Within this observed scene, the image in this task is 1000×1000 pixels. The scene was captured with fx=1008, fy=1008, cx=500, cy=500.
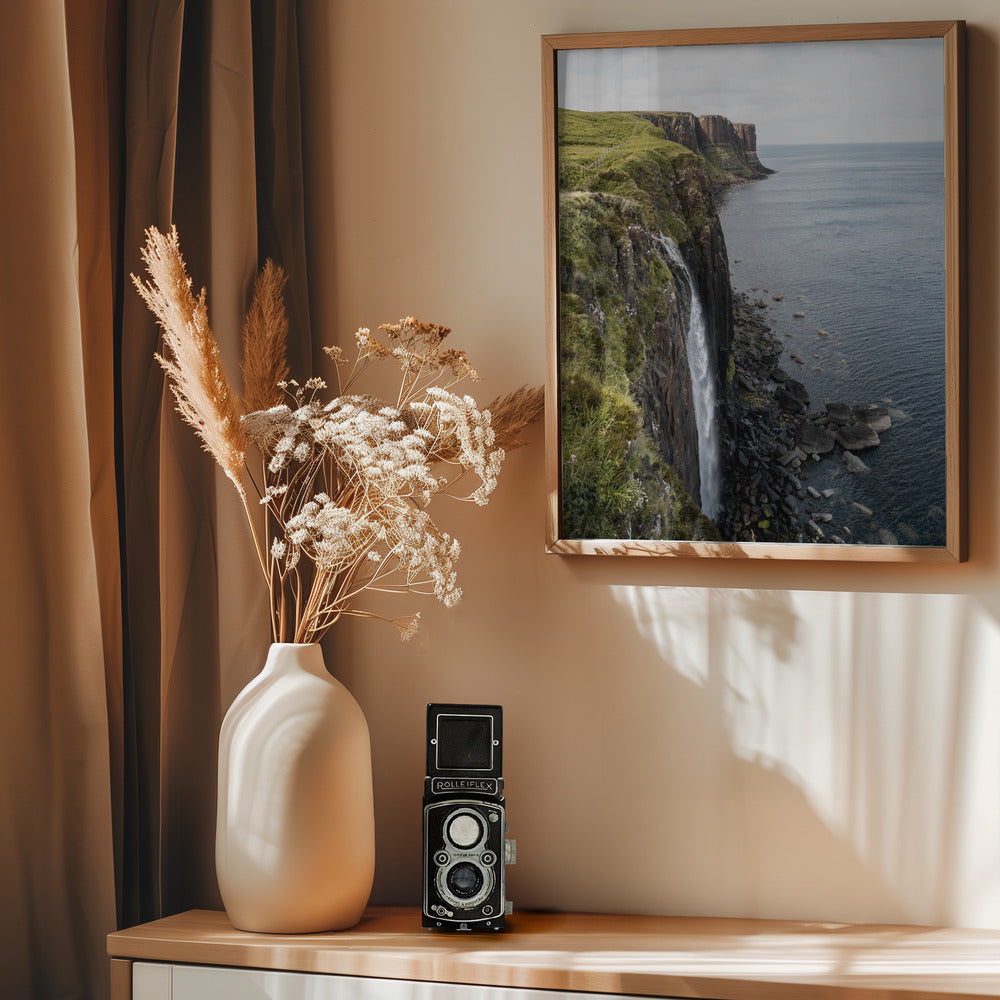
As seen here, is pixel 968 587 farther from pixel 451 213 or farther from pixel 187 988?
pixel 187 988

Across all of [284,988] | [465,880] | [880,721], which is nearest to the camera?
[284,988]

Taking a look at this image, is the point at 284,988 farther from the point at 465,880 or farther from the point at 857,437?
the point at 857,437

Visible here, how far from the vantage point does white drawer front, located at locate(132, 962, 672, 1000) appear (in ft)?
4.50

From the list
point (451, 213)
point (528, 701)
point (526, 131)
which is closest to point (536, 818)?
point (528, 701)

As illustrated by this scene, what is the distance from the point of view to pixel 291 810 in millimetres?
1456

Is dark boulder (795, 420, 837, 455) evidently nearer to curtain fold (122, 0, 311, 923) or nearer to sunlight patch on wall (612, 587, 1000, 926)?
sunlight patch on wall (612, 587, 1000, 926)

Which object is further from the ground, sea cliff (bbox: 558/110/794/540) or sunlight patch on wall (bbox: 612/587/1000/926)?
sea cliff (bbox: 558/110/794/540)

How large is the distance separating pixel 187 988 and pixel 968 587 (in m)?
1.34

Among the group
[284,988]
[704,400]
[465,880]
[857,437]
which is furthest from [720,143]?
[284,988]

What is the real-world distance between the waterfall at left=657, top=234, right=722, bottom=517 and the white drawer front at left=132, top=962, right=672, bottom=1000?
794 millimetres

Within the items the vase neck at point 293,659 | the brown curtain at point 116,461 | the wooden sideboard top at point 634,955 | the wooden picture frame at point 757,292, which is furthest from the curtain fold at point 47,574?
the wooden picture frame at point 757,292

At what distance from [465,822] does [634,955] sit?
1.01 ft

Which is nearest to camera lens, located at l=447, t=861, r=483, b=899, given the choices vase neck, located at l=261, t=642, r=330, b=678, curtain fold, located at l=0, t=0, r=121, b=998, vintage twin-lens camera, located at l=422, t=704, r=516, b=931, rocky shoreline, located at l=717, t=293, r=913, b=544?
vintage twin-lens camera, located at l=422, t=704, r=516, b=931

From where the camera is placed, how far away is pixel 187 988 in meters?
1.43
